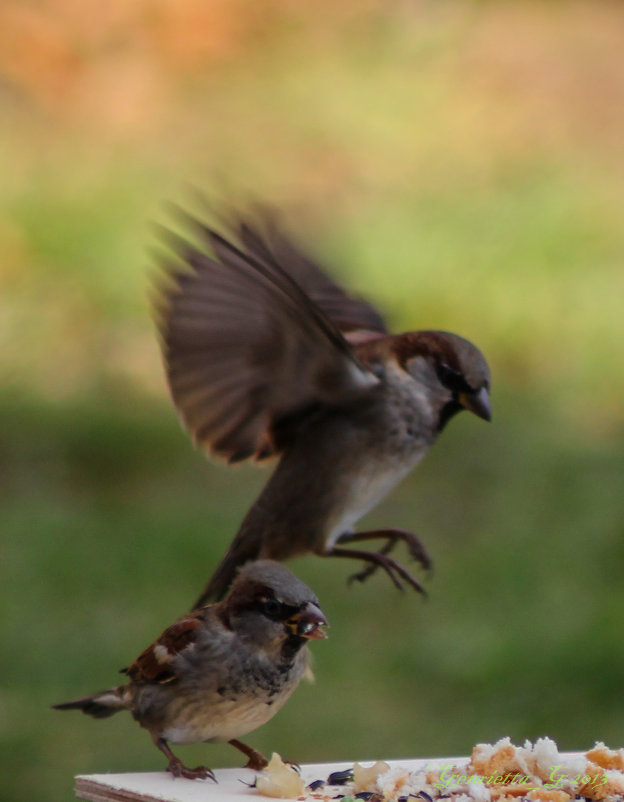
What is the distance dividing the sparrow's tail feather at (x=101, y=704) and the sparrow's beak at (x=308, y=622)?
1.36 ft

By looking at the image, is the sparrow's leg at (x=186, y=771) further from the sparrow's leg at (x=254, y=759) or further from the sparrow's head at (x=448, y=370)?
the sparrow's head at (x=448, y=370)

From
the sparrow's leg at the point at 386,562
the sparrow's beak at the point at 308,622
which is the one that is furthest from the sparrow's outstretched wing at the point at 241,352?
the sparrow's beak at the point at 308,622

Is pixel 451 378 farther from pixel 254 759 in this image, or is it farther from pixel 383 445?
pixel 254 759

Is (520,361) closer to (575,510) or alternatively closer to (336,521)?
(575,510)

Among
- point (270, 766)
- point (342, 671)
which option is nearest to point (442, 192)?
point (342, 671)

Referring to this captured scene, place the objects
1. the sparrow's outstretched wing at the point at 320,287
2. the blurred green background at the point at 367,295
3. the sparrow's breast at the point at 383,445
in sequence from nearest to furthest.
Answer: the sparrow's breast at the point at 383,445 < the sparrow's outstretched wing at the point at 320,287 < the blurred green background at the point at 367,295

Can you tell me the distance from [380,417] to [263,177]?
5434 mm

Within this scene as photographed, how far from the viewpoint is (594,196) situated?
796cm

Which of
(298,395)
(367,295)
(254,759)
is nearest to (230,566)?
(298,395)

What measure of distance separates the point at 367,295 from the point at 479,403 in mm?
840

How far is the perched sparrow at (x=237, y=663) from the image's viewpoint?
242 centimetres

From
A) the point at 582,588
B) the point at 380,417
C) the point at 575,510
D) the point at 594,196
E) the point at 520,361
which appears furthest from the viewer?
the point at 594,196

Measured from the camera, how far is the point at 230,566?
2.94m

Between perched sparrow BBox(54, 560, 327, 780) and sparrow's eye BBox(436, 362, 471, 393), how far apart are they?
17.0 inches
